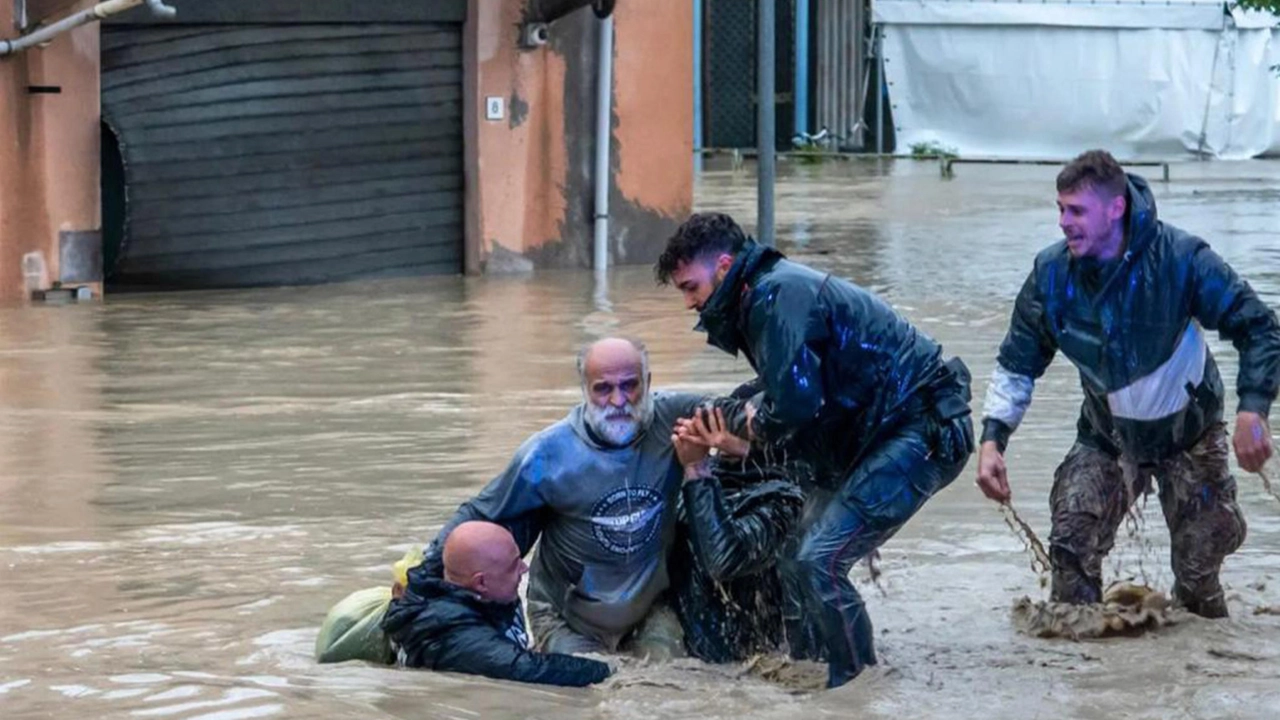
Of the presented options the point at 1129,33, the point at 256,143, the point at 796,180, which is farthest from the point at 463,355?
the point at 1129,33

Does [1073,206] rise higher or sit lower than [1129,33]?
lower

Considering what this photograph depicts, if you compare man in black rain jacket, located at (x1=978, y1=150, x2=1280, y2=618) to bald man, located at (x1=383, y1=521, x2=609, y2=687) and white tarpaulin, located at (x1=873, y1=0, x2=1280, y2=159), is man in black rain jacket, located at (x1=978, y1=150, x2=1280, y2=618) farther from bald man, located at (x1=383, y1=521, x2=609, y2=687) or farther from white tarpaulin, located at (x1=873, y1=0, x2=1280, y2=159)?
white tarpaulin, located at (x1=873, y1=0, x2=1280, y2=159)

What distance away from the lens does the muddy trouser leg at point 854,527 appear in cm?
688

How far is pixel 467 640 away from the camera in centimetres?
696

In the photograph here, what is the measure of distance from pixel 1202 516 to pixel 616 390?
2048 millimetres

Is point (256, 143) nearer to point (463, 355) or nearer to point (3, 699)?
point (463, 355)

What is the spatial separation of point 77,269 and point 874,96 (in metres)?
22.2

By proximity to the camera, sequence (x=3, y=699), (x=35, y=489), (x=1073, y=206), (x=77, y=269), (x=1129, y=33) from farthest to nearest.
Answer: (x=1129, y=33)
(x=77, y=269)
(x=35, y=489)
(x=1073, y=206)
(x=3, y=699)

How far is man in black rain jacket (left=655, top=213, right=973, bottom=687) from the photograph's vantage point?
6680mm

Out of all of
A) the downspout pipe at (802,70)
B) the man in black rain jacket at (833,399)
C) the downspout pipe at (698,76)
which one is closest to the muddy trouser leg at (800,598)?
the man in black rain jacket at (833,399)

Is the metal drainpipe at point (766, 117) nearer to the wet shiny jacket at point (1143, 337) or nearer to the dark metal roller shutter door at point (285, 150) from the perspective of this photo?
the dark metal roller shutter door at point (285, 150)

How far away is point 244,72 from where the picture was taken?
62.6ft

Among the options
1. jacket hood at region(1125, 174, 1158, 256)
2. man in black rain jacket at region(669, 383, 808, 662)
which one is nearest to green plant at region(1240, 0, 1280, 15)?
jacket hood at region(1125, 174, 1158, 256)

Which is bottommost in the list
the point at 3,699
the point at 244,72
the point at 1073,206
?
the point at 3,699
